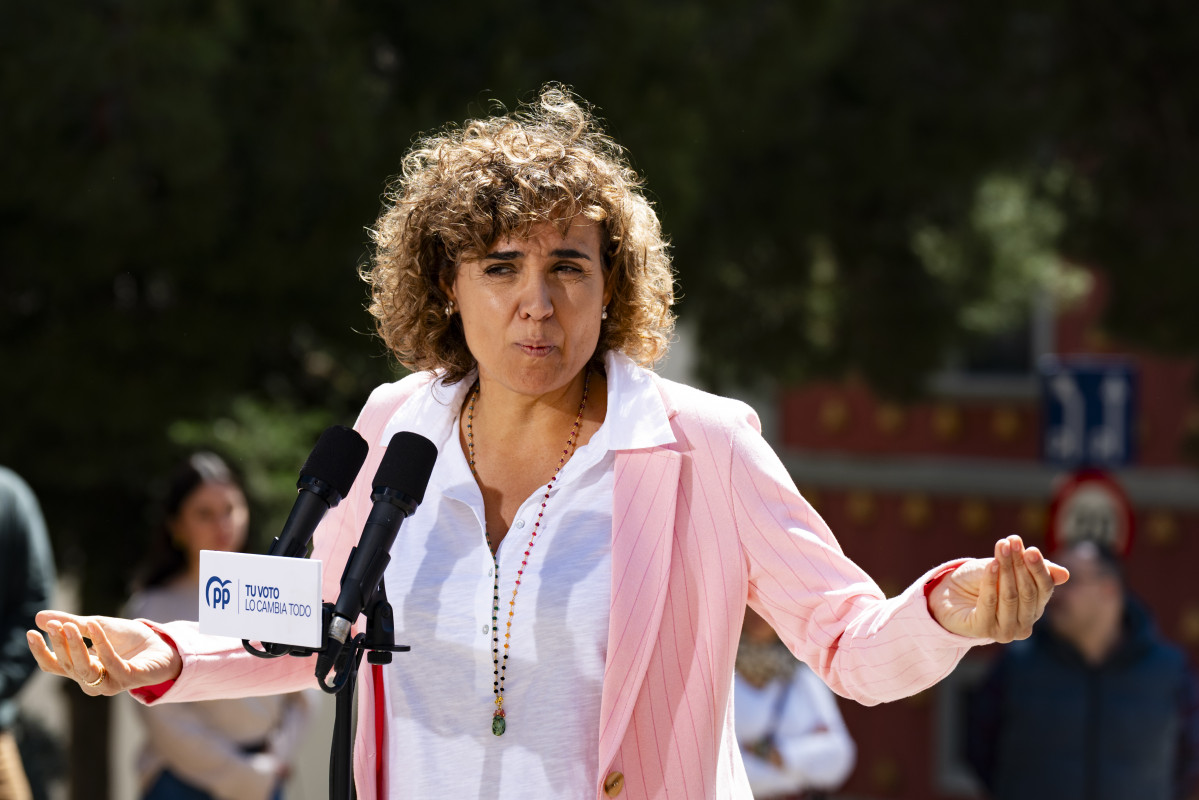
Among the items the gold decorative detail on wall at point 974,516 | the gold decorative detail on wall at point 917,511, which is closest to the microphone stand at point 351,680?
the gold decorative detail on wall at point 974,516

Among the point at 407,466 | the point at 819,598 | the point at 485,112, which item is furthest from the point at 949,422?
the point at 407,466

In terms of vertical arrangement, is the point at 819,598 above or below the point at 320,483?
below

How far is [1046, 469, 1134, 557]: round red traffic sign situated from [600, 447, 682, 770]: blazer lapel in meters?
4.64

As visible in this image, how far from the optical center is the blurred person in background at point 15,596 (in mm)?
4312

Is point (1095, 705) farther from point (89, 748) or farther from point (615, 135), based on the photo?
point (89, 748)

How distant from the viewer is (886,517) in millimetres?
12984

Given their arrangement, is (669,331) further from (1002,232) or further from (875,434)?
(875,434)

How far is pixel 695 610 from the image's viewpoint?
7.16 feet

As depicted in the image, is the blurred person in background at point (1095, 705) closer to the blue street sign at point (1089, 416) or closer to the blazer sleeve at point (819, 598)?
the blue street sign at point (1089, 416)

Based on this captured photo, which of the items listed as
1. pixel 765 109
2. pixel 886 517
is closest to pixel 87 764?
pixel 765 109

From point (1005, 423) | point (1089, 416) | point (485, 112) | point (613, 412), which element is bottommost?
point (613, 412)

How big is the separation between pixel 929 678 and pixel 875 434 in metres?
11.3

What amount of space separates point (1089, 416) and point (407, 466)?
5964 millimetres

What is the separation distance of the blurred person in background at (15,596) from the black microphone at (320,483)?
2.59m
